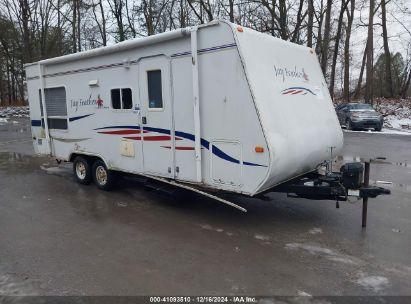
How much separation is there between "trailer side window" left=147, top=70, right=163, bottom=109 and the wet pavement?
6.23 ft

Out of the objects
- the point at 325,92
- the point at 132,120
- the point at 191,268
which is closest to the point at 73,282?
the point at 191,268

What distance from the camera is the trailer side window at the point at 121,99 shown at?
7.12 m

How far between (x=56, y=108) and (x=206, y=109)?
4.75 m

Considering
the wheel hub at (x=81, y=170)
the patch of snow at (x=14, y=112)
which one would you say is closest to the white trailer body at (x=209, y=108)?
the wheel hub at (x=81, y=170)

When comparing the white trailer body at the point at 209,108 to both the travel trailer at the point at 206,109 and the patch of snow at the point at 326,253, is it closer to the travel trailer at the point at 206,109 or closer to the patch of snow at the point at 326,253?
the travel trailer at the point at 206,109

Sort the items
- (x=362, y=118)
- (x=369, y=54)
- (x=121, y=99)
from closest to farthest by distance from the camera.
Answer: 1. (x=121, y=99)
2. (x=362, y=118)
3. (x=369, y=54)

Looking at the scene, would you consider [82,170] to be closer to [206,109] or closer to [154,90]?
[154,90]

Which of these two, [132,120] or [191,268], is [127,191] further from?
[191,268]

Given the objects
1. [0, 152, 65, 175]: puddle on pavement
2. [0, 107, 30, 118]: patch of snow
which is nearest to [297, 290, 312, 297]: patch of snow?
[0, 152, 65, 175]: puddle on pavement

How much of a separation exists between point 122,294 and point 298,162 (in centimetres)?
320

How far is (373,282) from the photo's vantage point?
13.8 ft

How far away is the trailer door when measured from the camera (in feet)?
20.9

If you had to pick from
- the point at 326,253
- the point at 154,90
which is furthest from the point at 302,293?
the point at 154,90

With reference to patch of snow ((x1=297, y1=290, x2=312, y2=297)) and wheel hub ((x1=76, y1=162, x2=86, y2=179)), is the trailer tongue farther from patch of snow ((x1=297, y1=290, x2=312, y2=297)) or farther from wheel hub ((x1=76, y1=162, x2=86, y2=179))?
wheel hub ((x1=76, y1=162, x2=86, y2=179))
